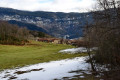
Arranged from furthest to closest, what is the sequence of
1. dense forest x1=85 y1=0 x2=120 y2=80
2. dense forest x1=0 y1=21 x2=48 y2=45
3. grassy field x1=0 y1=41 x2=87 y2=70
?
dense forest x1=0 y1=21 x2=48 y2=45, grassy field x1=0 y1=41 x2=87 y2=70, dense forest x1=85 y1=0 x2=120 y2=80

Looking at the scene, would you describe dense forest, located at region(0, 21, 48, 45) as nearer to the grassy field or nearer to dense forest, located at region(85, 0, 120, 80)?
the grassy field

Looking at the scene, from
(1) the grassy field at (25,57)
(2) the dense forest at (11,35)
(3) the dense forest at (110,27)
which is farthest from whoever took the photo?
(2) the dense forest at (11,35)

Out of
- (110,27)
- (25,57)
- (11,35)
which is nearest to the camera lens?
(110,27)

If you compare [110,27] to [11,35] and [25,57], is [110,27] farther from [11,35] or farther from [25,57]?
[11,35]

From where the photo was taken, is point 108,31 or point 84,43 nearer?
point 108,31

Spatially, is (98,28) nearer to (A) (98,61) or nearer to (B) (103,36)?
(B) (103,36)

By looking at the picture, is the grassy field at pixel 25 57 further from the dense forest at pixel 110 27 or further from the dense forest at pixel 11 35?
the dense forest at pixel 11 35

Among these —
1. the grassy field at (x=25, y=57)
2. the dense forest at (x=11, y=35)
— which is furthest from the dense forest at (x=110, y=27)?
the dense forest at (x=11, y=35)

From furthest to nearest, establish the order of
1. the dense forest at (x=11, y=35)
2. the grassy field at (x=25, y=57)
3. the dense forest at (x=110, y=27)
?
1. the dense forest at (x=11, y=35)
2. the grassy field at (x=25, y=57)
3. the dense forest at (x=110, y=27)

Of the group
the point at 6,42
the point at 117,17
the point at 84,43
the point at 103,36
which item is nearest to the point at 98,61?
the point at 84,43

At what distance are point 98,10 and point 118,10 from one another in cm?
171

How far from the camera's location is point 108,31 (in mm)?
10242

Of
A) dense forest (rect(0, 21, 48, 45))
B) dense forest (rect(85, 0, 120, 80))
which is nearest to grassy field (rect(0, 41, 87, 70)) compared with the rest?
dense forest (rect(85, 0, 120, 80))

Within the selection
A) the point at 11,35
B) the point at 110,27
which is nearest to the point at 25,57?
the point at 110,27
